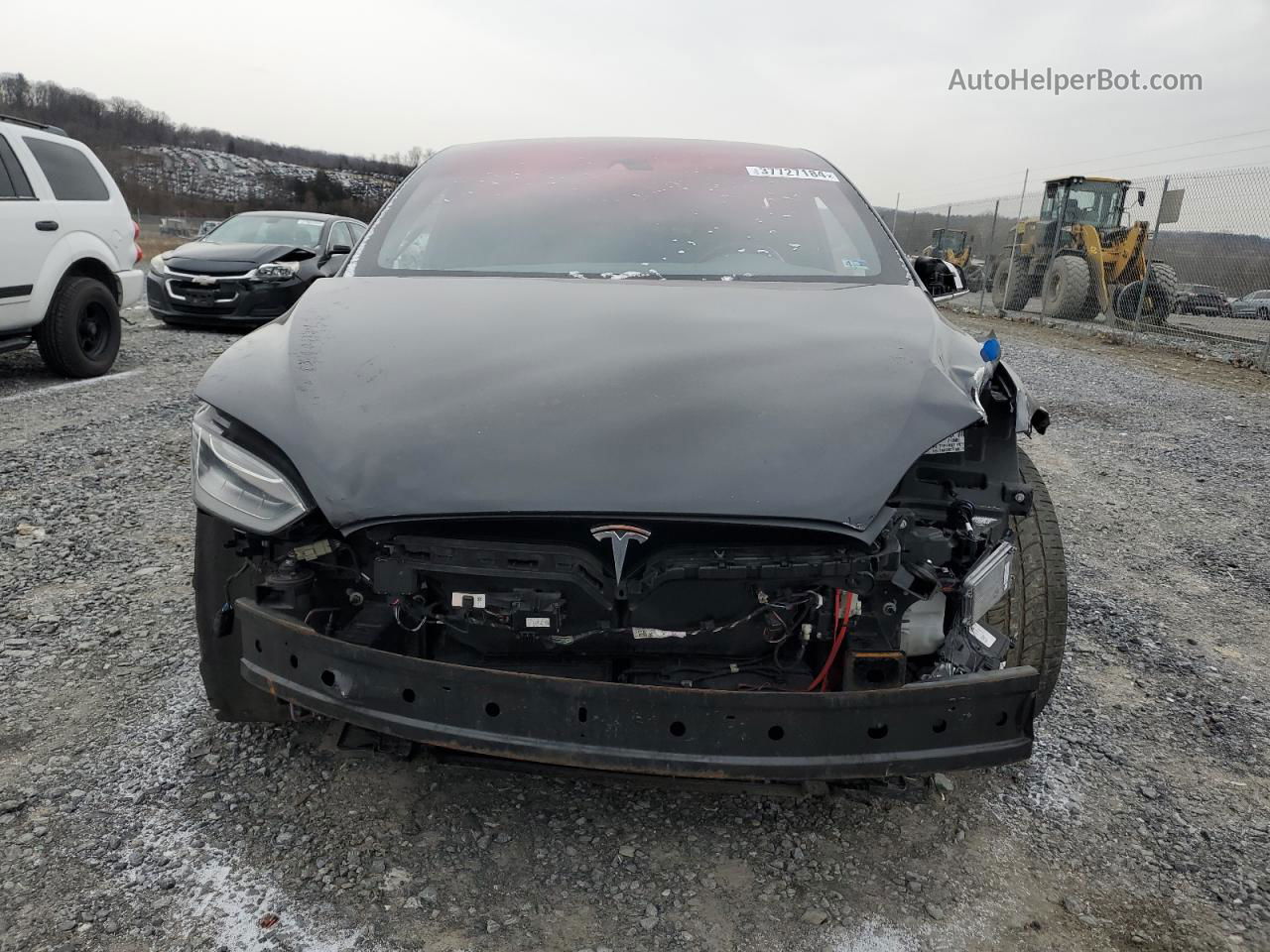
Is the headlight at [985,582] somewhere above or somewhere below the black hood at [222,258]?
below

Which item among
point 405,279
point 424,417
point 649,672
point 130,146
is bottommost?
point 649,672

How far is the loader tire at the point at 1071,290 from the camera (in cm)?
1494

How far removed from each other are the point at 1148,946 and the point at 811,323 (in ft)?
4.77

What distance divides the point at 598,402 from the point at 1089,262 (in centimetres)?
1615

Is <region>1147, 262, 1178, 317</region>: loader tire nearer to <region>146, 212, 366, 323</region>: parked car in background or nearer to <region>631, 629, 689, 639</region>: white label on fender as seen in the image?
<region>146, 212, 366, 323</region>: parked car in background

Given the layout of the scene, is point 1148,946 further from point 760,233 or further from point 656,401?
point 760,233

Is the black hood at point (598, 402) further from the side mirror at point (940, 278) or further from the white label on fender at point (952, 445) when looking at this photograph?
the side mirror at point (940, 278)

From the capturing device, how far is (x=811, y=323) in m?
2.13

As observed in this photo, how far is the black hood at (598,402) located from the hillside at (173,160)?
32.5 meters

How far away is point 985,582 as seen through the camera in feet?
5.77

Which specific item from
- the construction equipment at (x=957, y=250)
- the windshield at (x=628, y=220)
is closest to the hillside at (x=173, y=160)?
the construction equipment at (x=957, y=250)

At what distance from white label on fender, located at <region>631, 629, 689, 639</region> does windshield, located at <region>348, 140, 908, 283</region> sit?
4.03ft

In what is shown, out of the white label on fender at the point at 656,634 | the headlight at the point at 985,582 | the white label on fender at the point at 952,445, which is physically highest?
the white label on fender at the point at 952,445

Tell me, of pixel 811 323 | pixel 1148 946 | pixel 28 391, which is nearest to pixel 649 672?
pixel 811 323
